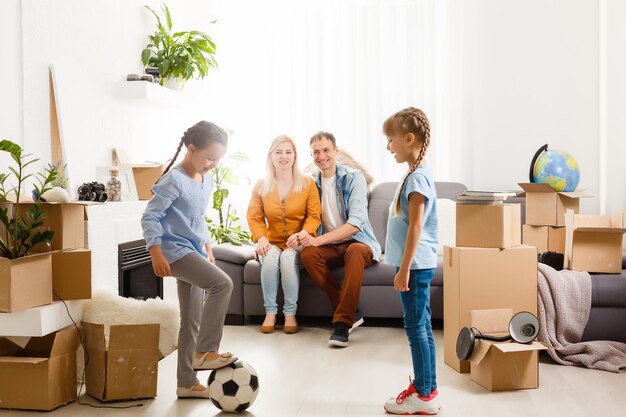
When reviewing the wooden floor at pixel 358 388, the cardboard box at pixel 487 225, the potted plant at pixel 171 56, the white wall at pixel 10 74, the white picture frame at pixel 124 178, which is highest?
the potted plant at pixel 171 56

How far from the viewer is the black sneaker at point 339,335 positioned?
3.66 m

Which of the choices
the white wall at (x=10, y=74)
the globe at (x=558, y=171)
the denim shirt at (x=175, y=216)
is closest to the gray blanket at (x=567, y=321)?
the globe at (x=558, y=171)

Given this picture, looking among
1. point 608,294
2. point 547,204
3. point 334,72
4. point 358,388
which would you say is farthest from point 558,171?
A: point 334,72

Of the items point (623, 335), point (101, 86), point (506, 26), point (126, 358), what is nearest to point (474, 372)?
point (623, 335)

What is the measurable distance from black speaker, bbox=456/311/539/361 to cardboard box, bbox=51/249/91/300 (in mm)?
1523

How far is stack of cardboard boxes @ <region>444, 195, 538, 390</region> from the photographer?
3.11 meters

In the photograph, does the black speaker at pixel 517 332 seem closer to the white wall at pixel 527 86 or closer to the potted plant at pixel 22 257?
the potted plant at pixel 22 257

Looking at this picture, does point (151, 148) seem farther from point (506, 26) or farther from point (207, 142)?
point (506, 26)

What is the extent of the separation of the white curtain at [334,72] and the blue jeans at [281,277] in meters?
1.51

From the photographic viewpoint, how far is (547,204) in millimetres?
3896

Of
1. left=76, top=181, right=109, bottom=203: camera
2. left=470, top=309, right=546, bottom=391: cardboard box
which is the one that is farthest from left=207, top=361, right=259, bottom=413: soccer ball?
left=76, top=181, right=109, bottom=203: camera

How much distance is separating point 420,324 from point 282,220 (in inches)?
69.1

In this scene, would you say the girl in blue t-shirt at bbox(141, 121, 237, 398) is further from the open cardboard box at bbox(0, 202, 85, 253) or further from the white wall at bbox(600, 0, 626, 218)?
the white wall at bbox(600, 0, 626, 218)

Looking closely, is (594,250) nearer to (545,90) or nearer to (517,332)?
(517,332)
